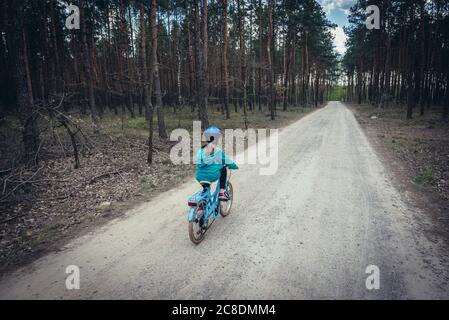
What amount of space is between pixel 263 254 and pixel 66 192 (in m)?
6.08

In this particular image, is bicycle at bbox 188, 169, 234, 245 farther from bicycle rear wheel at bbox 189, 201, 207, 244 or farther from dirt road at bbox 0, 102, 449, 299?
dirt road at bbox 0, 102, 449, 299

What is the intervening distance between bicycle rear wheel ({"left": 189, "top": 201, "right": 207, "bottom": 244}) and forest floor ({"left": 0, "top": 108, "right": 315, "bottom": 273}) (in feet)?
7.52

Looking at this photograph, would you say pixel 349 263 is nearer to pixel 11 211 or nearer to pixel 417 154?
pixel 11 211

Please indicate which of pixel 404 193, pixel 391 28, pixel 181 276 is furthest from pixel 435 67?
pixel 181 276

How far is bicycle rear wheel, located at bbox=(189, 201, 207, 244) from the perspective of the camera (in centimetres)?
453

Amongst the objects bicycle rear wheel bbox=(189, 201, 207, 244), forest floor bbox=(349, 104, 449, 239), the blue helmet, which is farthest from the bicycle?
forest floor bbox=(349, 104, 449, 239)

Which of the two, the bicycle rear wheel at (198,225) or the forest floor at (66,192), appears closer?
the bicycle rear wheel at (198,225)

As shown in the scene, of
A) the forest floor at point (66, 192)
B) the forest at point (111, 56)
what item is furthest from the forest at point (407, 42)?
the forest floor at point (66, 192)

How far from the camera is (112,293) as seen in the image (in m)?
3.50

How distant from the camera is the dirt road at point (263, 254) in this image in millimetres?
3543

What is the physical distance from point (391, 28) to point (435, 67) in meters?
9.51

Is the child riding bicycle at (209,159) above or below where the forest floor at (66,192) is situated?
above

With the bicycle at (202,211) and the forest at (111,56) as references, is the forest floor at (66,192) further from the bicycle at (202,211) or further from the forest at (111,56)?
the bicycle at (202,211)

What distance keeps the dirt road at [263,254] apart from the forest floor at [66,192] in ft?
2.00
